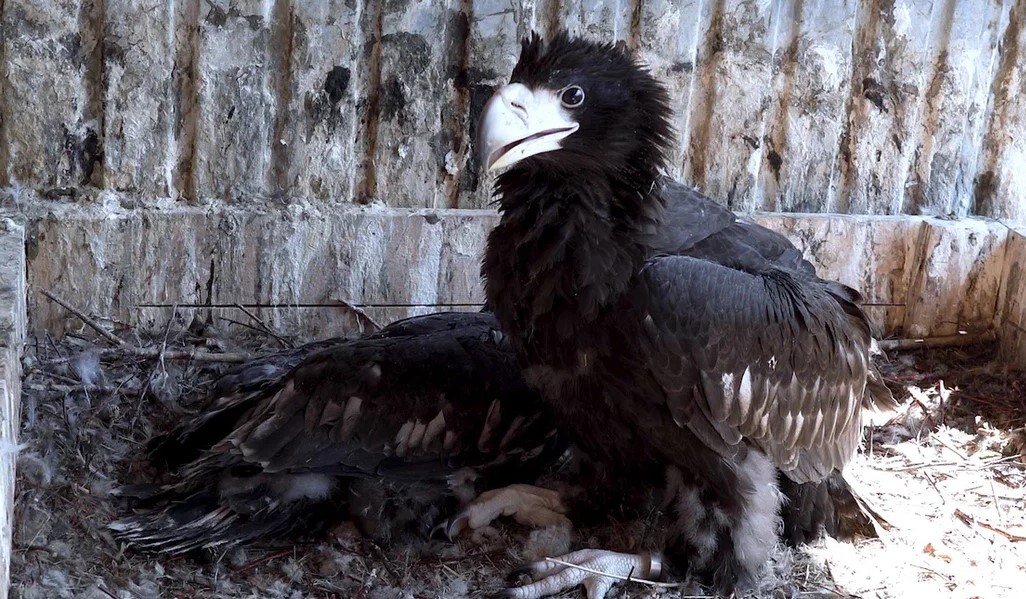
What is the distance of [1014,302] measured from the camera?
5.06 meters

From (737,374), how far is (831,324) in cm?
40

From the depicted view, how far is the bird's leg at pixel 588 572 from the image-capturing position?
3.31 meters

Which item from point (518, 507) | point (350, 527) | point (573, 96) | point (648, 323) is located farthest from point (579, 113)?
point (350, 527)

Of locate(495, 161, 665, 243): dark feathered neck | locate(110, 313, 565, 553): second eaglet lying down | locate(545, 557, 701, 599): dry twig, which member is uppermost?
locate(495, 161, 665, 243): dark feathered neck

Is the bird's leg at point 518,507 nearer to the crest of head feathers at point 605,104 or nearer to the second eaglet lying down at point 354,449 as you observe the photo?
the second eaglet lying down at point 354,449

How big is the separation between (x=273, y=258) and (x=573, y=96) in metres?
1.60

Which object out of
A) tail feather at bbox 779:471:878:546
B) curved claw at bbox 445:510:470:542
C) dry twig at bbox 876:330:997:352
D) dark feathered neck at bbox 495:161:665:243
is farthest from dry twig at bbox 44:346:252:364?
dry twig at bbox 876:330:997:352

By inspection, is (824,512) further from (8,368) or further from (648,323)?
(8,368)

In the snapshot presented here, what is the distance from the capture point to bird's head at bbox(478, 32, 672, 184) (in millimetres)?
3068

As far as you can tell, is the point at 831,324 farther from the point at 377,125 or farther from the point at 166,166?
the point at 166,166

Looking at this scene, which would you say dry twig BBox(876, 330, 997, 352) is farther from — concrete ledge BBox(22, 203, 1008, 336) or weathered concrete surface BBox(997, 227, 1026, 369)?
concrete ledge BBox(22, 203, 1008, 336)

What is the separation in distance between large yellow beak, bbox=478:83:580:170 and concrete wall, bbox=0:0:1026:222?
1152 mm

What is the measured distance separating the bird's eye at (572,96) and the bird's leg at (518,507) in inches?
50.3

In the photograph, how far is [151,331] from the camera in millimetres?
4230
